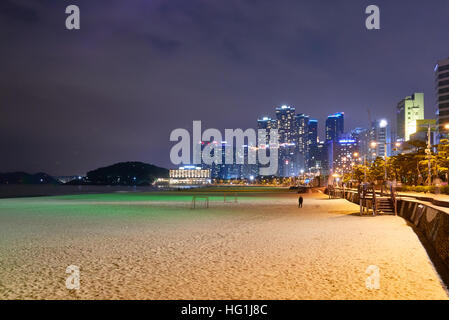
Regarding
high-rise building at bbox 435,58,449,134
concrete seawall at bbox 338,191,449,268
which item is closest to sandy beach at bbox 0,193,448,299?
concrete seawall at bbox 338,191,449,268

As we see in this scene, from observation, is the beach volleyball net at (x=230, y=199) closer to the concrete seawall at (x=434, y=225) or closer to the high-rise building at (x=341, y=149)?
the concrete seawall at (x=434, y=225)

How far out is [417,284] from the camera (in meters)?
6.93

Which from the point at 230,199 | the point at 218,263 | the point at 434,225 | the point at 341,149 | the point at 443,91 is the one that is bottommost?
the point at 230,199

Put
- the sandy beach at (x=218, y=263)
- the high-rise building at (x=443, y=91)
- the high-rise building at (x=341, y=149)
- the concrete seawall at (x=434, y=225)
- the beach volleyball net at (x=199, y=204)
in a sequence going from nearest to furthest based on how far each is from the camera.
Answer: the sandy beach at (x=218, y=263)
the concrete seawall at (x=434, y=225)
the beach volleyball net at (x=199, y=204)
the high-rise building at (x=443, y=91)
the high-rise building at (x=341, y=149)

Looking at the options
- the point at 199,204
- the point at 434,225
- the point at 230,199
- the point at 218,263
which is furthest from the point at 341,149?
the point at 218,263

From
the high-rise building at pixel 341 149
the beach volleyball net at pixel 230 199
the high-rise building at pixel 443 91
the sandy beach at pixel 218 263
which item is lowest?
the beach volleyball net at pixel 230 199

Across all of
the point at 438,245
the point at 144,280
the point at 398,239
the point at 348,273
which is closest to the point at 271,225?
the point at 398,239

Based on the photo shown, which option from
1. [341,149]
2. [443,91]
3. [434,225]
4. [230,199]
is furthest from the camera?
[341,149]

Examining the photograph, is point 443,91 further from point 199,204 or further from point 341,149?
point 199,204

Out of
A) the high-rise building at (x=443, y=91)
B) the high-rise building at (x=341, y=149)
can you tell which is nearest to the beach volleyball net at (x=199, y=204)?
the high-rise building at (x=443, y=91)

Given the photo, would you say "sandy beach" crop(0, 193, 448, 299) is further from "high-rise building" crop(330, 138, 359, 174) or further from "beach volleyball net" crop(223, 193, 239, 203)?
"high-rise building" crop(330, 138, 359, 174)

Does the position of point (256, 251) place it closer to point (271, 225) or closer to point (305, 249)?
point (305, 249)

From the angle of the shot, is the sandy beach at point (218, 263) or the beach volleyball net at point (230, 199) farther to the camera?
the beach volleyball net at point (230, 199)
